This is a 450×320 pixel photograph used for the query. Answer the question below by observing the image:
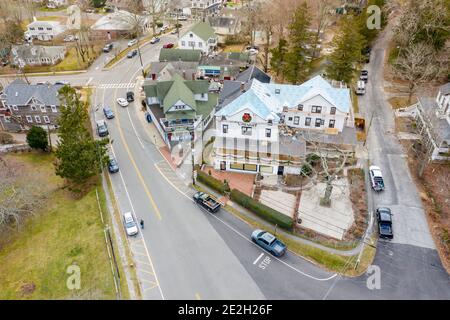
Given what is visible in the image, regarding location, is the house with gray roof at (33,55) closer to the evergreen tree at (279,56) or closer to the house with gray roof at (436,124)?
the evergreen tree at (279,56)

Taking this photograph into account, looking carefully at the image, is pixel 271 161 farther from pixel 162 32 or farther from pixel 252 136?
pixel 162 32

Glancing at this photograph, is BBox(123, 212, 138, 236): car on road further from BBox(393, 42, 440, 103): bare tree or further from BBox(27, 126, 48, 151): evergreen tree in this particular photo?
BBox(393, 42, 440, 103): bare tree

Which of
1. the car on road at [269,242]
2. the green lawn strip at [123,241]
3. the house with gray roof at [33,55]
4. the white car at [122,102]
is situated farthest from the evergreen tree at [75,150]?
the house with gray roof at [33,55]

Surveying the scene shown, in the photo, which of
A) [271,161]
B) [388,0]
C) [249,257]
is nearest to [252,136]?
[271,161]

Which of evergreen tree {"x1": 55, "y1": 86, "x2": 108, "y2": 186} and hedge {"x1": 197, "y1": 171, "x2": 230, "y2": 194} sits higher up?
evergreen tree {"x1": 55, "y1": 86, "x2": 108, "y2": 186}

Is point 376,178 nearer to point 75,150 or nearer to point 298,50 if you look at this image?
point 298,50

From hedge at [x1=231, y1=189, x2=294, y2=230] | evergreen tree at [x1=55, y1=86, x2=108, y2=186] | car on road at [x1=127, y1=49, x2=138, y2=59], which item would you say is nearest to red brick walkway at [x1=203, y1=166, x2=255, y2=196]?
hedge at [x1=231, y1=189, x2=294, y2=230]

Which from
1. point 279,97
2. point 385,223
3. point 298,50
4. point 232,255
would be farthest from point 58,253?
point 298,50
